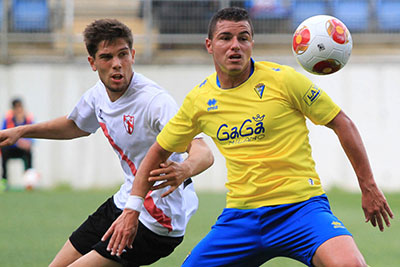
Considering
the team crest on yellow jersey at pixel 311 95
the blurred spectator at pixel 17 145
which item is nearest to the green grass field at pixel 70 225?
the blurred spectator at pixel 17 145

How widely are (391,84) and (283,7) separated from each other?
10.8 feet

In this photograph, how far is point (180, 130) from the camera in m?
4.48

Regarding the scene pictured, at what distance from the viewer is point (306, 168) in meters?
4.37

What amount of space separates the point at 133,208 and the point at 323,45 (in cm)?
162

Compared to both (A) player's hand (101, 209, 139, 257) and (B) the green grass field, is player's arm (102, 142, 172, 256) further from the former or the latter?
(B) the green grass field

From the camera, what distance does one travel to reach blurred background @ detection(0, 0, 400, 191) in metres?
16.9

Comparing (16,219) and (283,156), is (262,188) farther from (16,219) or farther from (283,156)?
(16,219)

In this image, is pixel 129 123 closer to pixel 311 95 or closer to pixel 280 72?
pixel 280 72

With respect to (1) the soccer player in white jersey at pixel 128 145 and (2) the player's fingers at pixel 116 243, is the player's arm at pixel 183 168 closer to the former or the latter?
(1) the soccer player in white jersey at pixel 128 145

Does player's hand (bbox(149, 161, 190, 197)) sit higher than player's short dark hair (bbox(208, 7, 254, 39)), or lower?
lower

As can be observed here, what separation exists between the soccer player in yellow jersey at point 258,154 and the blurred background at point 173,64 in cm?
1251

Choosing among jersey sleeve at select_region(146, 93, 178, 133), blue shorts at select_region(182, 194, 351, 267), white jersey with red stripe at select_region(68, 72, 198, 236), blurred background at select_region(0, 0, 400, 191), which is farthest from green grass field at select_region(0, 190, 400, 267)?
blue shorts at select_region(182, 194, 351, 267)

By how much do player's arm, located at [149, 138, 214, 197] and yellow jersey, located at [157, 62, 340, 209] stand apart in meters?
0.10

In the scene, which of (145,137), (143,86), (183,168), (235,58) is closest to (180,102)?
(143,86)
